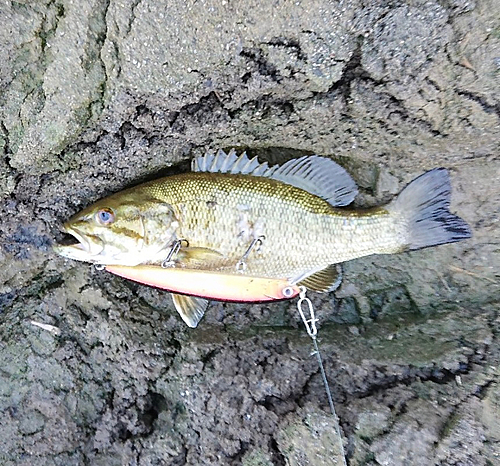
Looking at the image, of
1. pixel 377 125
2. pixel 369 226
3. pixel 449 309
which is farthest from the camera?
pixel 449 309

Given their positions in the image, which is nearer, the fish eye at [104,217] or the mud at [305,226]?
the mud at [305,226]

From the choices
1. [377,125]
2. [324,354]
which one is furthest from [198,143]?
[324,354]

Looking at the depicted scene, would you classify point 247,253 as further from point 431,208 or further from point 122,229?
point 431,208

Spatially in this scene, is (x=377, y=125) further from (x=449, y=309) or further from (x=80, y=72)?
(x=80, y=72)

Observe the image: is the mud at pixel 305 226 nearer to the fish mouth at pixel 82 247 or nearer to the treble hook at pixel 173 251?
the fish mouth at pixel 82 247

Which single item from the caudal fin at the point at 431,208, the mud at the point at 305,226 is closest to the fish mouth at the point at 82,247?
the mud at the point at 305,226

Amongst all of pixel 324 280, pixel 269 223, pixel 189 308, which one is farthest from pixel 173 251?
pixel 324 280

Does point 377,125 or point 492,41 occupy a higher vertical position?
point 492,41
